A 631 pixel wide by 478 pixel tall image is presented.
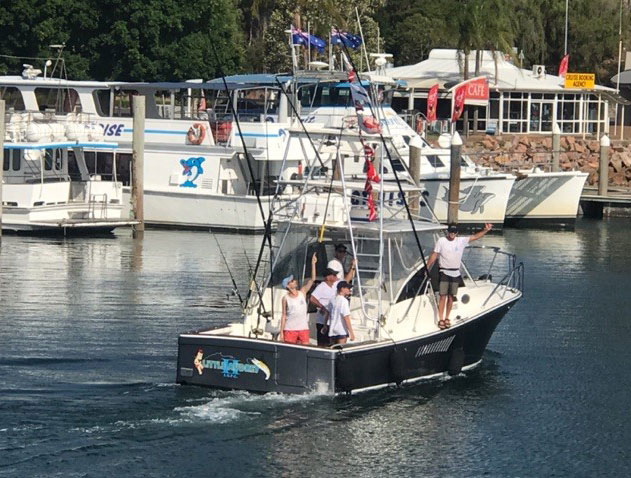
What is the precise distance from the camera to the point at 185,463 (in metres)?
17.9

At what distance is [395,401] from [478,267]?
51.9 ft

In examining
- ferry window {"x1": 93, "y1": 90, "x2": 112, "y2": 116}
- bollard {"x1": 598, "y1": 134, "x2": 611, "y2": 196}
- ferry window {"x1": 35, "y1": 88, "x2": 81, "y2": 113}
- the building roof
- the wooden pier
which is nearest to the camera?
ferry window {"x1": 35, "y1": 88, "x2": 81, "y2": 113}

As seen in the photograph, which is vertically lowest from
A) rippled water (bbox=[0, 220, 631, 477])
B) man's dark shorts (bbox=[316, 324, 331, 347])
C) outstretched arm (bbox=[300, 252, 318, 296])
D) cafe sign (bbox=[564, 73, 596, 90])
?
rippled water (bbox=[0, 220, 631, 477])

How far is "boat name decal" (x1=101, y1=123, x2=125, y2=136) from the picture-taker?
47094 millimetres

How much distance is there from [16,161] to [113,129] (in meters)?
4.69

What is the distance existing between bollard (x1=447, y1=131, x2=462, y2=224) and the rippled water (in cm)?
1311

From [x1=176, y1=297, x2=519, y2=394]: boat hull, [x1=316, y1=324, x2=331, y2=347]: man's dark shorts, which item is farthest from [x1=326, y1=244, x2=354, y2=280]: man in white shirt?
[x1=176, y1=297, x2=519, y2=394]: boat hull

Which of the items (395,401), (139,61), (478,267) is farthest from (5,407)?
(139,61)

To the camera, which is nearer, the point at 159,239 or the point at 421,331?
the point at 421,331

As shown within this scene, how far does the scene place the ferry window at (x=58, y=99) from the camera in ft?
154

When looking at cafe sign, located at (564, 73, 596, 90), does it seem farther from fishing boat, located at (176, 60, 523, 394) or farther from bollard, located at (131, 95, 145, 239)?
fishing boat, located at (176, 60, 523, 394)

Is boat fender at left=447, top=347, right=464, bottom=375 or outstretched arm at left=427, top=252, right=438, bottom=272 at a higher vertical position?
outstretched arm at left=427, top=252, right=438, bottom=272

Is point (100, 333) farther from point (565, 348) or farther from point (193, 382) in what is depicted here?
point (565, 348)

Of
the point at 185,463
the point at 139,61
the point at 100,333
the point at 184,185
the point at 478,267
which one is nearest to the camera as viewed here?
the point at 185,463
